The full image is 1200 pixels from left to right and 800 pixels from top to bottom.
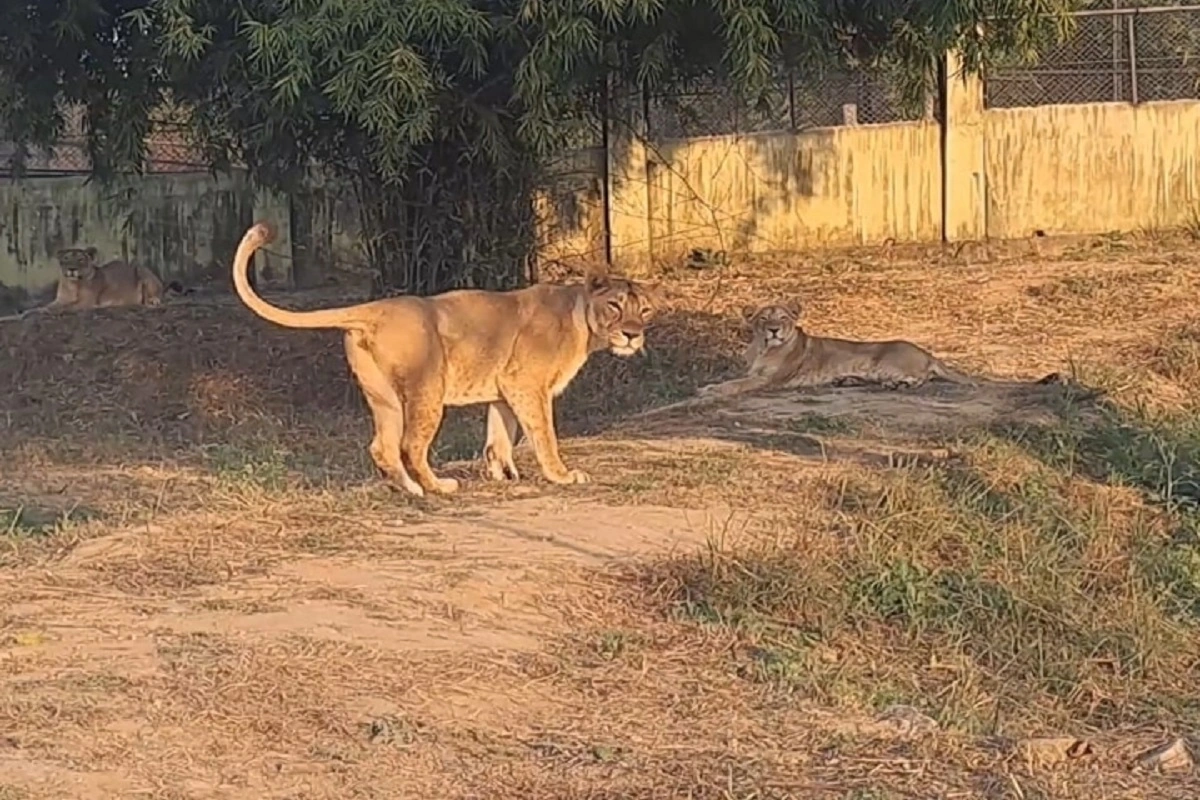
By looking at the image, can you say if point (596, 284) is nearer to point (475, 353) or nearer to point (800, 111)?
point (475, 353)

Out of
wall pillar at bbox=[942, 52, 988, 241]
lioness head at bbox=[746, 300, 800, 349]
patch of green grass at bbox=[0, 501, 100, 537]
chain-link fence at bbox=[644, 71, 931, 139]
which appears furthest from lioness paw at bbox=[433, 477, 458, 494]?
wall pillar at bbox=[942, 52, 988, 241]

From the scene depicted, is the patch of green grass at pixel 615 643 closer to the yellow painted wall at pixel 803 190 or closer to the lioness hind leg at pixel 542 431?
the lioness hind leg at pixel 542 431

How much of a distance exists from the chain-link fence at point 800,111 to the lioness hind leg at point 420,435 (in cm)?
903

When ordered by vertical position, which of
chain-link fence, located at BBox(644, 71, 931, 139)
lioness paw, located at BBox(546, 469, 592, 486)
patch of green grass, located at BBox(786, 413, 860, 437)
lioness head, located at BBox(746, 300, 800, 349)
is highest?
chain-link fence, located at BBox(644, 71, 931, 139)

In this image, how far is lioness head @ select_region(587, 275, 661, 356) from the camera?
9133 millimetres

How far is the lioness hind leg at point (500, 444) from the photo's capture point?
930 centimetres

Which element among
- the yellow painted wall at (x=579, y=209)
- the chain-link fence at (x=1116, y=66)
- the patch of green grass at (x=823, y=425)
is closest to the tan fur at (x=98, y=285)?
the yellow painted wall at (x=579, y=209)

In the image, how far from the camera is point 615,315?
30.0 feet

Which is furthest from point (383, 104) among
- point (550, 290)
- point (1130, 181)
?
point (1130, 181)

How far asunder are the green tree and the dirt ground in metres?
1.61

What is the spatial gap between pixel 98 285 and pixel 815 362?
6.29m

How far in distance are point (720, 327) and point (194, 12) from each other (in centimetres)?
517

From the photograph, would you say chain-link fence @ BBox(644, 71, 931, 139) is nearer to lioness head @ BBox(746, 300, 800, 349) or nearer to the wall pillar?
the wall pillar

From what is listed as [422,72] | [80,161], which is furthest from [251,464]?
[80,161]
